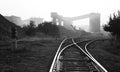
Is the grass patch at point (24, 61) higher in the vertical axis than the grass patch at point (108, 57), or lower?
higher

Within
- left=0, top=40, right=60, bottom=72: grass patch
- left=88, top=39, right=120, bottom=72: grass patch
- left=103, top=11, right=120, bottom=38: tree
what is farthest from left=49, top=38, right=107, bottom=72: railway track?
left=103, top=11, right=120, bottom=38: tree

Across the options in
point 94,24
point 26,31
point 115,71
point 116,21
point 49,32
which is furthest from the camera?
point 94,24

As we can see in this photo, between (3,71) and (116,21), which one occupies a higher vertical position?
(116,21)

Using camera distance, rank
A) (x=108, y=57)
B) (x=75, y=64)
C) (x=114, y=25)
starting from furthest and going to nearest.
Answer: (x=114, y=25) < (x=108, y=57) < (x=75, y=64)

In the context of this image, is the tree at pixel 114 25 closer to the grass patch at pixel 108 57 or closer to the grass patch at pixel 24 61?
the grass patch at pixel 108 57

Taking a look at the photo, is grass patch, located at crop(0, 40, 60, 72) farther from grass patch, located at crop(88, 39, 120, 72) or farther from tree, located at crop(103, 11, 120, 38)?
tree, located at crop(103, 11, 120, 38)

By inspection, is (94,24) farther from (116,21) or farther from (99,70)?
(99,70)

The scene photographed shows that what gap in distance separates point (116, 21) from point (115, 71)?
2168 cm

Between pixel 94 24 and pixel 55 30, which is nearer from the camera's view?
pixel 55 30

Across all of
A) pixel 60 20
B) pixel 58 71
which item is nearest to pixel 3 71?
pixel 58 71

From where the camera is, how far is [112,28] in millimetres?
27766

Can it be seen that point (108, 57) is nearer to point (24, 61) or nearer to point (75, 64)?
point (75, 64)

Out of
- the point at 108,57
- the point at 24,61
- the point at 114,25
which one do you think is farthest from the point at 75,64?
the point at 114,25

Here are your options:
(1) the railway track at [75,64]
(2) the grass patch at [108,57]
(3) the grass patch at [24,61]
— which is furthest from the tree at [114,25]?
(1) the railway track at [75,64]
